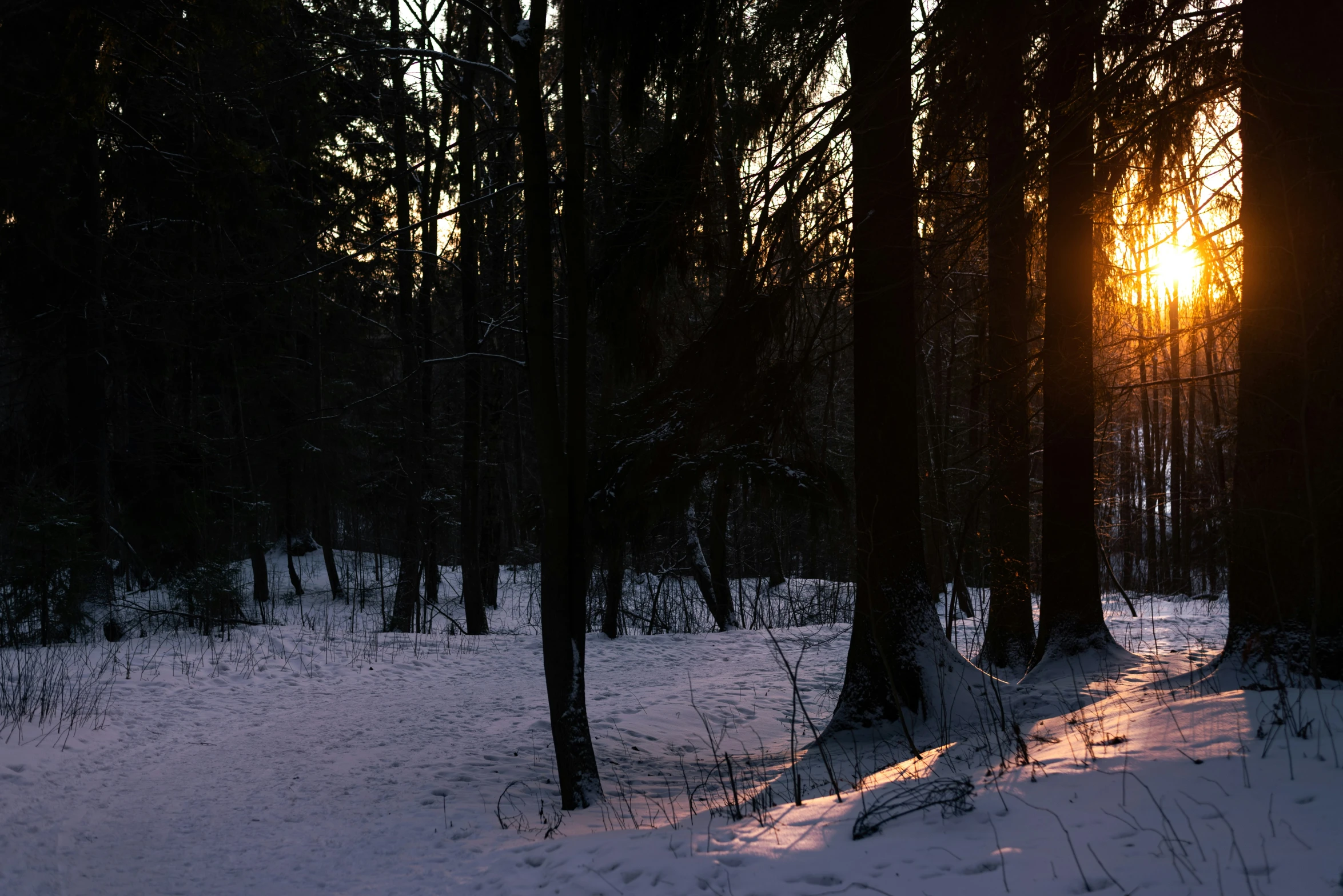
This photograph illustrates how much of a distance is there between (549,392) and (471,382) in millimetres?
10213

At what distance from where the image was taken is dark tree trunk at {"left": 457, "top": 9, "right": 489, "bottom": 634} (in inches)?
569

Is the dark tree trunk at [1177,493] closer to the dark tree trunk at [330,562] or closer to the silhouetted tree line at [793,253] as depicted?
Result: the silhouetted tree line at [793,253]

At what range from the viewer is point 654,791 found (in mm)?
6145

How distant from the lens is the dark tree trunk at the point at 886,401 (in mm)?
6680

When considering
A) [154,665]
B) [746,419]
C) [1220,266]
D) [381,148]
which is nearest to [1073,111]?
[1220,266]

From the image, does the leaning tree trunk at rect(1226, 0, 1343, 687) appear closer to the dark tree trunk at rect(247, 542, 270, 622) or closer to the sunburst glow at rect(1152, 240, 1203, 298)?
the sunburst glow at rect(1152, 240, 1203, 298)

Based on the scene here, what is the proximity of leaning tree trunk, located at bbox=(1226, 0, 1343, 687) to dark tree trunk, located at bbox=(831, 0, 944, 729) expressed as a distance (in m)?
2.25

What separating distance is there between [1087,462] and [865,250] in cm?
359

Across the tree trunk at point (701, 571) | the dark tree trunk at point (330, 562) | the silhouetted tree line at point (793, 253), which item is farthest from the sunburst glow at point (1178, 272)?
the dark tree trunk at point (330, 562)

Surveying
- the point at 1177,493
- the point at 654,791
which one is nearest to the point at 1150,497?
the point at 1177,493

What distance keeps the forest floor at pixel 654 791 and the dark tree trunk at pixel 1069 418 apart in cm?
63

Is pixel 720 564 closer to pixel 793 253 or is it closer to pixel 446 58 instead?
pixel 793 253

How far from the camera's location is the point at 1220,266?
641 centimetres

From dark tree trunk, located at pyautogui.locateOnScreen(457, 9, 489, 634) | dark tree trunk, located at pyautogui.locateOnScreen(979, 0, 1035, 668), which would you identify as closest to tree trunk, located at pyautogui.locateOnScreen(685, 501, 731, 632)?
dark tree trunk, located at pyautogui.locateOnScreen(457, 9, 489, 634)
